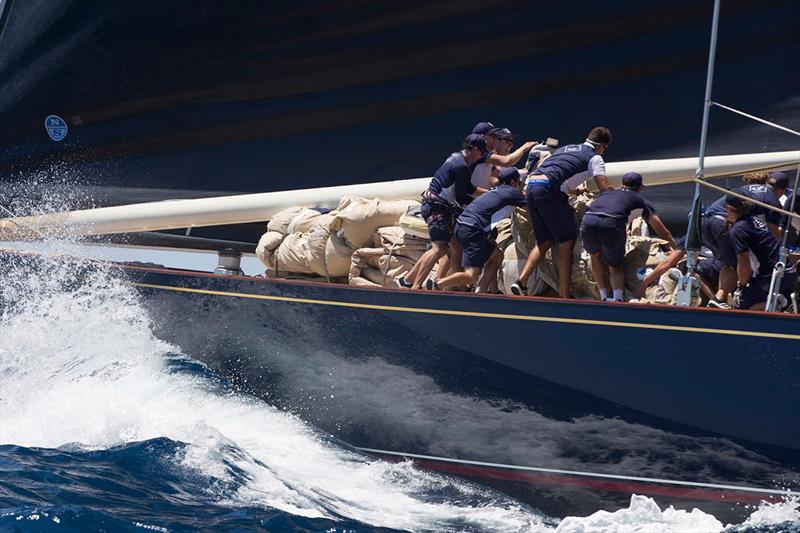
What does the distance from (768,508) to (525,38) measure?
3061 millimetres

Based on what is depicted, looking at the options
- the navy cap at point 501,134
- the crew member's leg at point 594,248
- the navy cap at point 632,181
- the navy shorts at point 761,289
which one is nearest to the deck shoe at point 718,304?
the navy shorts at point 761,289

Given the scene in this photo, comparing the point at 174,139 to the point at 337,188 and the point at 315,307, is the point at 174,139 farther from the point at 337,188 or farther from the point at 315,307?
the point at 315,307

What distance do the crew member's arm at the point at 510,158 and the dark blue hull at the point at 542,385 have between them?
1081mm

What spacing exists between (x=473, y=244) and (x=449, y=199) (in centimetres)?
39

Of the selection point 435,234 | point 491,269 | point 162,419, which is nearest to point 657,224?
point 491,269

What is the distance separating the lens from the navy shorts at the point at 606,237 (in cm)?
565

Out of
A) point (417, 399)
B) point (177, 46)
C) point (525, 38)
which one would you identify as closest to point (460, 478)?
point (417, 399)

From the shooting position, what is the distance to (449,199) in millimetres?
6430

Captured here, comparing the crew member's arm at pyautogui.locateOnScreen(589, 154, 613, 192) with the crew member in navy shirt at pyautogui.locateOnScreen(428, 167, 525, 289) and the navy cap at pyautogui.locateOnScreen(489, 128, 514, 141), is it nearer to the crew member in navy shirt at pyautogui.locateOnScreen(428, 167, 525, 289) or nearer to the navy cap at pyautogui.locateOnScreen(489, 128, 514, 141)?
the crew member in navy shirt at pyautogui.locateOnScreen(428, 167, 525, 289)

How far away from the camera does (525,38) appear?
22.8 feet

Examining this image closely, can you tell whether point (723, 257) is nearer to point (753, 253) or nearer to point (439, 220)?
point (753, 253)

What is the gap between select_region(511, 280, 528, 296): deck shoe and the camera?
236 inches

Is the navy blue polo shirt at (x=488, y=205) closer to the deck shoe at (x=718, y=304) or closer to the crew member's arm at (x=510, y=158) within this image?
the crew member's arm at (x=510, y=158)

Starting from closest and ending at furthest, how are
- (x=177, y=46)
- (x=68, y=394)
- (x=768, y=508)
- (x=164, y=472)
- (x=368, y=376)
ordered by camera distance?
1. (x=768, y=508)
2. (x=164, y=472)
3. (x=368, y=376)
4. (x=68, y=394)
5. (x=177, y=46)
